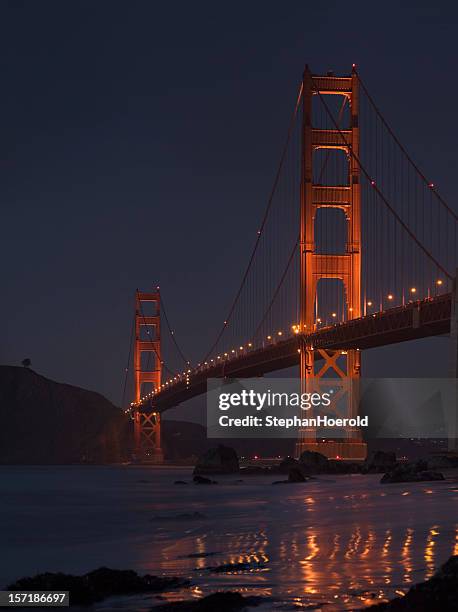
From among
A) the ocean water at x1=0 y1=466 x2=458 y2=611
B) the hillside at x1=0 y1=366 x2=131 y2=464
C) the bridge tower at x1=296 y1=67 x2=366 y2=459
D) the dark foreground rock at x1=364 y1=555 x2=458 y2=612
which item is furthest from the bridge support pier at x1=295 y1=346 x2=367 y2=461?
the hillside at x1=0 y1=366 x2=131 y2=464

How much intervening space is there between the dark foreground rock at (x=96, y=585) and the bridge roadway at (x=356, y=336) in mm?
29897

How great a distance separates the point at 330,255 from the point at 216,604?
40.8 m

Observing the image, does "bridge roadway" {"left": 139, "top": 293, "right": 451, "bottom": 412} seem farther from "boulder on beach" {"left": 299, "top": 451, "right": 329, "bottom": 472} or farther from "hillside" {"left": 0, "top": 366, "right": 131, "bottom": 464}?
"hillside" {"left": 0, "top": 366, "right": 131, "bottom": 464}

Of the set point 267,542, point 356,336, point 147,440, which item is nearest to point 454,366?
point 356,336

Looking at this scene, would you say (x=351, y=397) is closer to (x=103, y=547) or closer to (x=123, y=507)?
(x=123, y=507)

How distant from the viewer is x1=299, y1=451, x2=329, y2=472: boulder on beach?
133 feet

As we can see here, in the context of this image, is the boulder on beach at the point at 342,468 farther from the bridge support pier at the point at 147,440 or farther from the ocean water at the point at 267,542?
the bridge support pier at the point at 147,440

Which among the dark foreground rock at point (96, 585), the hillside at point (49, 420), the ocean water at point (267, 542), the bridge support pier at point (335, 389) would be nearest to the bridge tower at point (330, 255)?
the bridge support pier at point (335, 389)

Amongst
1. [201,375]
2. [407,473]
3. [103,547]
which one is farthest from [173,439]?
[103,547]

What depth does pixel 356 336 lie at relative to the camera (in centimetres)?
4469

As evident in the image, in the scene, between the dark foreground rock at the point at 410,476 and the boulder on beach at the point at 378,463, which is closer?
the dark foreground rock at the point at 410,476

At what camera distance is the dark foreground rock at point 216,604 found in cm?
A: 833

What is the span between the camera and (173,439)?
133 metres

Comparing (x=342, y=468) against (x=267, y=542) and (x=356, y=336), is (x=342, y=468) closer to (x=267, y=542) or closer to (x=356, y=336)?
(x=356, y=336)
